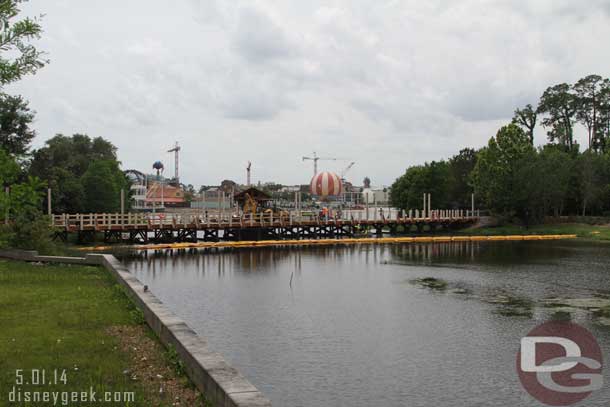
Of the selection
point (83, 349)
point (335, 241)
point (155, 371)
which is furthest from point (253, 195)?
point (155, 371)

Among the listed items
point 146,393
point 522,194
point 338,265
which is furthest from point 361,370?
point 522,194

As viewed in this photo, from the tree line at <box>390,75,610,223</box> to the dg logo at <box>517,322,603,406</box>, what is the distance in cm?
5390

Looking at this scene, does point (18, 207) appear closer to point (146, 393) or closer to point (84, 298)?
point (84, 298)

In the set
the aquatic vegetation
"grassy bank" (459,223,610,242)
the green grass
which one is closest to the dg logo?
the green grass

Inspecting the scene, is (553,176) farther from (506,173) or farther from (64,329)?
(64,329)

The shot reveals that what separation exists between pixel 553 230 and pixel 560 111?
97.3ft

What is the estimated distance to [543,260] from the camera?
4244 cm

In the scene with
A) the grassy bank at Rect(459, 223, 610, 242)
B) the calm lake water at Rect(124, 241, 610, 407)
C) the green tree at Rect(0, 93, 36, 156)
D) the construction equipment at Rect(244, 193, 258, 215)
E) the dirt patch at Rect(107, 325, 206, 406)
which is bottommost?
the calm lake water at Rect(124, 241, 610, 407)

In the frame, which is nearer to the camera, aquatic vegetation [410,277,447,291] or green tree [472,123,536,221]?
aquatic vegetation [410,277,447,291]

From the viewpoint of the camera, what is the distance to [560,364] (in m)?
15.2

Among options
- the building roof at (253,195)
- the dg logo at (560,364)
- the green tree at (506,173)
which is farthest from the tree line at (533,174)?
the dg logo at (560,364)

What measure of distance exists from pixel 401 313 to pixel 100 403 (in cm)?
1484

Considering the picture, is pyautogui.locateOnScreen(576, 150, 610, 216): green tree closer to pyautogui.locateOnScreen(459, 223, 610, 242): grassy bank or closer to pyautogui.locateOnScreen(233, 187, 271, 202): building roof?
pyautogui.locateOnScreen(459, 223, 610, 242): grassy bank

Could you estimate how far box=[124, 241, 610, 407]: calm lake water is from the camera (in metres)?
13.6
